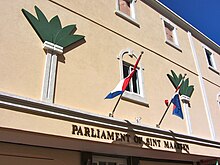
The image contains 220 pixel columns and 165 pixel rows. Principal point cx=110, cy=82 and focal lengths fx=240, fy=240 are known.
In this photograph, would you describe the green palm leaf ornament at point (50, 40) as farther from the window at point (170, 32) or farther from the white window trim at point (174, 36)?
the window at point (170, 32)

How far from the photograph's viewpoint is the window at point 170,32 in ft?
39.0

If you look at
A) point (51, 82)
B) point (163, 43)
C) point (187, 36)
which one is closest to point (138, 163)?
point (51, 82)

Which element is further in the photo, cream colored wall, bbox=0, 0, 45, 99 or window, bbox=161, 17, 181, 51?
window, bbox=161, 17, 181, 51

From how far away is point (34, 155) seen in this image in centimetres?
606

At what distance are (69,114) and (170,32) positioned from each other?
844 cm

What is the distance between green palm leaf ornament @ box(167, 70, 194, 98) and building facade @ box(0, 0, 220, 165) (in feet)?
0.15

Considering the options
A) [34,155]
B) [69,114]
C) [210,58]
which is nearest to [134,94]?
[69,114]

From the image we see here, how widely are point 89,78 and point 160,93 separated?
141 inches

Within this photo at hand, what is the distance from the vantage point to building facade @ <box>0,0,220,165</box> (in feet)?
18.4

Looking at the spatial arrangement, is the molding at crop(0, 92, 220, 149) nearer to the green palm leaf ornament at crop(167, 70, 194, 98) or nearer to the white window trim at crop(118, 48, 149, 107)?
the white window trim at crop(118, 48, 149, 107)

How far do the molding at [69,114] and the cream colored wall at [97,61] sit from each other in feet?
1.54

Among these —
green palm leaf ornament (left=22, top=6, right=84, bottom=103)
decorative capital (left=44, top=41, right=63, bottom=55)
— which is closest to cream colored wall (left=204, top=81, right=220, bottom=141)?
green palm leaf ornament (left=22, top=6, right=84, bottom=103)

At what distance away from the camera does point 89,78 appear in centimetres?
714

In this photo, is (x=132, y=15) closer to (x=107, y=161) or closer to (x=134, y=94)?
(x=134, y=94)
